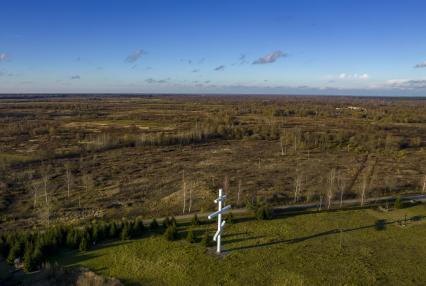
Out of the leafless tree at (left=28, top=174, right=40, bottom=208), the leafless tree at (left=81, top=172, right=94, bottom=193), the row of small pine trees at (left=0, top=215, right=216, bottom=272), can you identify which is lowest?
the leafless tree at (left=81, top=172, right=94, bottom=193)

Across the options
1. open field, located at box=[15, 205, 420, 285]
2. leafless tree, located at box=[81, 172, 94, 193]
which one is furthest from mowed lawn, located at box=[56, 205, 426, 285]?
leafless tree, located at box=[81, 172, 94, 193]

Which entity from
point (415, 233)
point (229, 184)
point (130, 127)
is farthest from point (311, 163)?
point (130, 127)

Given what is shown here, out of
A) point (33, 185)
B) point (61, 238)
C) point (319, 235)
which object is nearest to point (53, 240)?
point (61, 238)

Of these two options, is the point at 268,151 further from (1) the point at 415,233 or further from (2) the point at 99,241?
(2) the point at 99,241

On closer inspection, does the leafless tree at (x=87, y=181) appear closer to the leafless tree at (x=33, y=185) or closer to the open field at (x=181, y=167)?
the open field at (x=181, y=167)

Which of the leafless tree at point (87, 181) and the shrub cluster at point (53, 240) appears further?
the leafless tree at point (87, 181)

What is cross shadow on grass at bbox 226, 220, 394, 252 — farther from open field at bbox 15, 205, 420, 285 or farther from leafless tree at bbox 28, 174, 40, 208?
leafless tree at bbox 28, 174, 40, 208

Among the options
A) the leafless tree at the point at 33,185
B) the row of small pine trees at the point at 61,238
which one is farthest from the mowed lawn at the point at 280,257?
the leafless tree at the point at 33,185
